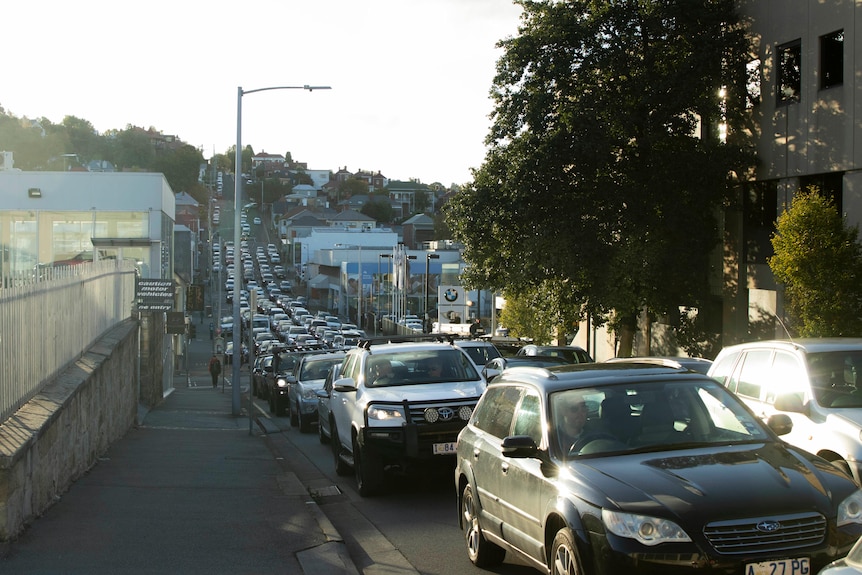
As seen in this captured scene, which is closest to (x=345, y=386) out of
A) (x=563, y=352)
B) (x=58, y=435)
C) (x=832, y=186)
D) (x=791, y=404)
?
(x=58, y=435)

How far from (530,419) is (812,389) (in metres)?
3.57

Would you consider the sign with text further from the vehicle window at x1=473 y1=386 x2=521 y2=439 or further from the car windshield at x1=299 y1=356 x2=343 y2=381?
the vehicle window at x1=473 y1=386 x2=521 y2=439

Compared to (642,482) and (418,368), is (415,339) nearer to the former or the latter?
(418,368)

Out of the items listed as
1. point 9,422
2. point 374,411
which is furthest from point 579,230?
point 9,422

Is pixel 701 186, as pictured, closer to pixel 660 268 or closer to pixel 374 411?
pixel 660 268

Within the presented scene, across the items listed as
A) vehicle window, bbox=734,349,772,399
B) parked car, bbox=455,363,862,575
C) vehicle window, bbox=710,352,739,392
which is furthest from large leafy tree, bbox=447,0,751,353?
parked car, bbox=455,363,862,575

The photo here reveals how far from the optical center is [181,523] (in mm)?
9875

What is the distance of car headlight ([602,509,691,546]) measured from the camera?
19.1 ft

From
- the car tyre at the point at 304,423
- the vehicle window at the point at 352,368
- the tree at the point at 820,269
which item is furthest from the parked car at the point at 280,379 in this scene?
the tree at the point at 820,269

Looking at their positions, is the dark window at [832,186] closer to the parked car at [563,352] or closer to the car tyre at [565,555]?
the parked car at [563,352]

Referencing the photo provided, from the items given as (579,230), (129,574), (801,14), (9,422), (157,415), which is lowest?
(157,415)

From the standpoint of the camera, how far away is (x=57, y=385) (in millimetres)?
11883

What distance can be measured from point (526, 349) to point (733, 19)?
437 inches

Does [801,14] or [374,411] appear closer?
[374,411]
